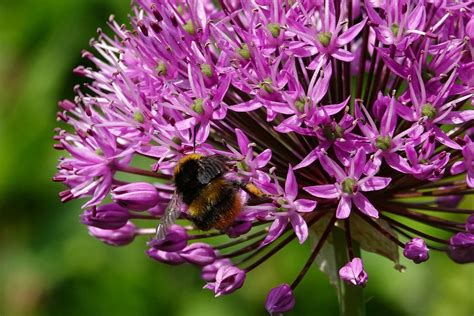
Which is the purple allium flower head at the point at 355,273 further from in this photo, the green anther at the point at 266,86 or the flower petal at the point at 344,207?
the green anther at the point at 266,86

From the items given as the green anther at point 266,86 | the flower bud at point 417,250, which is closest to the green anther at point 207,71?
the green anther at point 266,86

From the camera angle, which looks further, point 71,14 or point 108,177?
point 71,14

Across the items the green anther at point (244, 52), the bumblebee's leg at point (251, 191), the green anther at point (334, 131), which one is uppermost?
the green anther at point (244, 52)

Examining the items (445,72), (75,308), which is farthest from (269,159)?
(75,308)

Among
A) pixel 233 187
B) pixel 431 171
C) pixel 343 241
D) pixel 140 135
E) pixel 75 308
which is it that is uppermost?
pixel 140 135

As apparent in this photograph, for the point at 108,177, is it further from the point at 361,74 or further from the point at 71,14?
the point at 71,14

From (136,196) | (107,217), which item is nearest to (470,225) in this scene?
(136,196)

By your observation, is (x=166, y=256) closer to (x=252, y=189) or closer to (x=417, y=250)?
(x=252, y=189)
